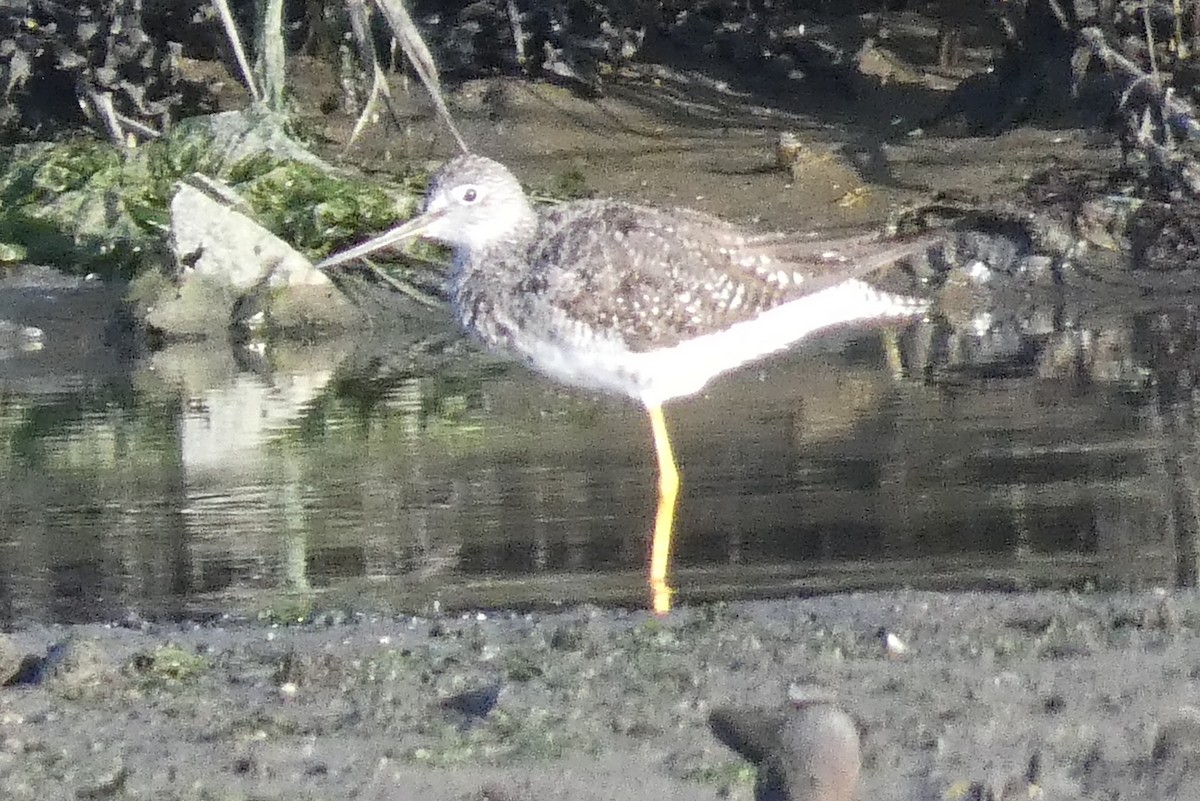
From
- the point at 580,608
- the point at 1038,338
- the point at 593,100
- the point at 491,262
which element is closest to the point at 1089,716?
the point at 580,608

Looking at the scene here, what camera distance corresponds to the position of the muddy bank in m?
4.59

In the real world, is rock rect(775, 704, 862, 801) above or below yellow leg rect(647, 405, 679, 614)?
below

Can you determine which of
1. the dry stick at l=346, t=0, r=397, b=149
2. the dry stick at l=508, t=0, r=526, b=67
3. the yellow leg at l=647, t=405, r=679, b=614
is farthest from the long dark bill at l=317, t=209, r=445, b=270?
the dry stick at l=508, t=0, r=526, b=67

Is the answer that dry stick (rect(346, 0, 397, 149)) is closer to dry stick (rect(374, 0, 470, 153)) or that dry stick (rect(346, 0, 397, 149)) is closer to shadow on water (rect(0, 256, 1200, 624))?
dry stick (rect(374, 0, 470, 153))

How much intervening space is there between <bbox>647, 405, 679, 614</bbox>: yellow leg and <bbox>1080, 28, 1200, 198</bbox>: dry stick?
219 inches

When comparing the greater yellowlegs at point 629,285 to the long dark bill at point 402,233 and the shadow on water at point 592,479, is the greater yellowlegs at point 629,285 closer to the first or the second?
the long dark bill at point 402,233

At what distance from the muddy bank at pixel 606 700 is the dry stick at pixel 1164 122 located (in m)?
7.24

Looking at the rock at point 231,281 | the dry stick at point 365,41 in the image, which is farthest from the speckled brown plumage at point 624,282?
the rock at point 231,281

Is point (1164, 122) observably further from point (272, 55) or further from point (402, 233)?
point (402, 233)

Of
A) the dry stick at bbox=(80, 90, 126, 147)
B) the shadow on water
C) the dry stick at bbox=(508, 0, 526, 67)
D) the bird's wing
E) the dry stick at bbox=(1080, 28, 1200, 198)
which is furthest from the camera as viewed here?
the dry stick at bbox=(508, 0, 526, 67)

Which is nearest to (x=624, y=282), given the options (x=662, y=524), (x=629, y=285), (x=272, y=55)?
(x=629, y=285)

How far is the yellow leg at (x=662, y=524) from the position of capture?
6.53m

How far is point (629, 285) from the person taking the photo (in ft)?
24.6

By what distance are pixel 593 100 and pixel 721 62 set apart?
1423 mm
